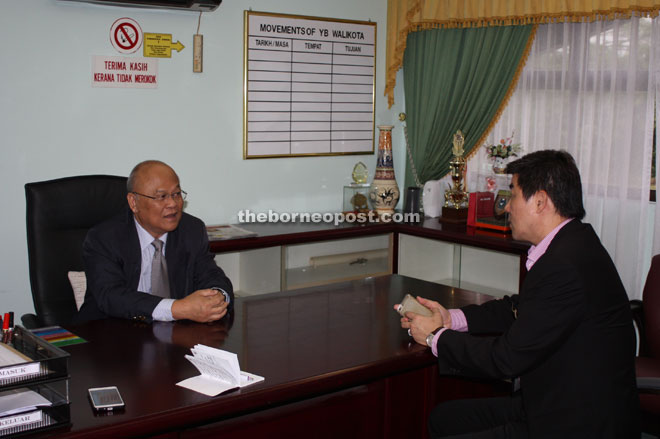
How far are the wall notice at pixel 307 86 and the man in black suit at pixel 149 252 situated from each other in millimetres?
1511

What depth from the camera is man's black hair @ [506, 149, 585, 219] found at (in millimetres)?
1949

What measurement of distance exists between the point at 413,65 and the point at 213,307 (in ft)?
9.35

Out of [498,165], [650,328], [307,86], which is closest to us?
[650,328]

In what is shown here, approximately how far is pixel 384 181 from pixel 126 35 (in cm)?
175

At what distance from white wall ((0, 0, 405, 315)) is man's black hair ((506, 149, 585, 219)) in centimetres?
240

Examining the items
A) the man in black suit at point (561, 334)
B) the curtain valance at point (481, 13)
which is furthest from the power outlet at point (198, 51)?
the man in black suit at point (561, 334)

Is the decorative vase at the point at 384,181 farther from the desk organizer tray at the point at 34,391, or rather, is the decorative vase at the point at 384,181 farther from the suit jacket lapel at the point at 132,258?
the desk organizer tray at the point at 34,391

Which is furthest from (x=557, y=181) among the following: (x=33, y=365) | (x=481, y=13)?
(x=481, y=13)

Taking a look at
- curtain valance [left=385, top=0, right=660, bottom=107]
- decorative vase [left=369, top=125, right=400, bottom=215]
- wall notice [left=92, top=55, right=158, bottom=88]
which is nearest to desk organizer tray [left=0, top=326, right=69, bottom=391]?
wall notice [left=92, top=55, right=158, bottom=88]

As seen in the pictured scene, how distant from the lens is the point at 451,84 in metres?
4.36

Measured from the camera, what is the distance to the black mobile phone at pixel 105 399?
1.61 m

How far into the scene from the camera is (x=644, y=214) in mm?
3516

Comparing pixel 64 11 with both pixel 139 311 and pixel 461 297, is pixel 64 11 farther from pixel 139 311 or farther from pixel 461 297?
pixel 461 297

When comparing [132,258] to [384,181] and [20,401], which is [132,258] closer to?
[20,401]
